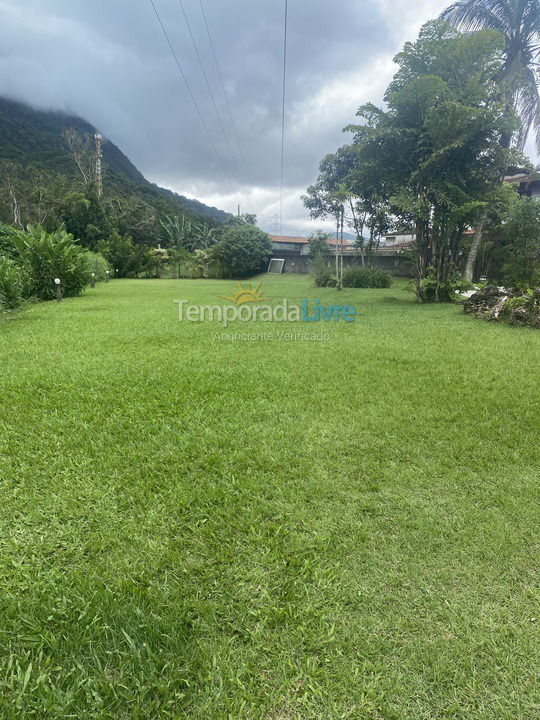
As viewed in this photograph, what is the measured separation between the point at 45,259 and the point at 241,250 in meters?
20.7

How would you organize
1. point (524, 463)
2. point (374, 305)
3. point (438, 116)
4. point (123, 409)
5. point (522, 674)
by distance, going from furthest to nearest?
point (374, 305) → point (438, 116) → point (123, 409) → point (524, 463) → point (522, 674)

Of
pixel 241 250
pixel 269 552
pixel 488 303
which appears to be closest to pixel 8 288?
pixel 269 552

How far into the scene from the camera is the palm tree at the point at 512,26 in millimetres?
12375

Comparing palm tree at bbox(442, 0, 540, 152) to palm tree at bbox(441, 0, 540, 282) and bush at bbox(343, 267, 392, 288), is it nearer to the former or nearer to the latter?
palm tree at bbox(441, 0, 540, 282)

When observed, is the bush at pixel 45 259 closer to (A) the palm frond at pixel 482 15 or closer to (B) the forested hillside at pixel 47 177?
(A) the palm frond at pixel 482 15

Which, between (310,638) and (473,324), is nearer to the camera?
(310,638)

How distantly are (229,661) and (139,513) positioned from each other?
0.88 meters

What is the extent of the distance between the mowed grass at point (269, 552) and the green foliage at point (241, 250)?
2786cm

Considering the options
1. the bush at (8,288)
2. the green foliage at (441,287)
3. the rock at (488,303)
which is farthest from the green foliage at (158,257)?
the rock at (488,303)

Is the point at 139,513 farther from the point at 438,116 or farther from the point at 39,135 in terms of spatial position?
the point at 39,135

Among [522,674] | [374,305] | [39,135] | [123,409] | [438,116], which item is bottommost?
[522,674]

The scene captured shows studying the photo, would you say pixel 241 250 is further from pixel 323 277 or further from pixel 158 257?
pixel 323 277

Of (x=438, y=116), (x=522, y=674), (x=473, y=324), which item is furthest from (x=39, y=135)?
(x=522, y=674)

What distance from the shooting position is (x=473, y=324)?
699cm
